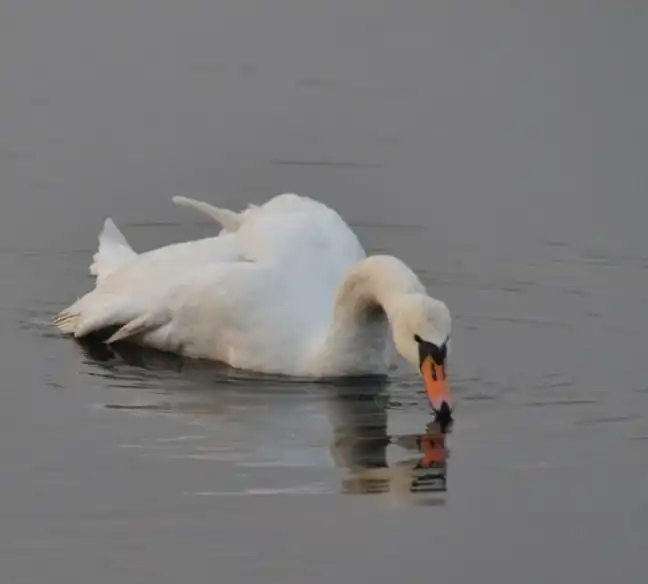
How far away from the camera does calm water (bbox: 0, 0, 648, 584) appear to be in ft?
31.8

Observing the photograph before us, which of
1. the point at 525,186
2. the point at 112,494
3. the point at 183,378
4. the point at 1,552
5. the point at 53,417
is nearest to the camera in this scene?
the point at 1,552

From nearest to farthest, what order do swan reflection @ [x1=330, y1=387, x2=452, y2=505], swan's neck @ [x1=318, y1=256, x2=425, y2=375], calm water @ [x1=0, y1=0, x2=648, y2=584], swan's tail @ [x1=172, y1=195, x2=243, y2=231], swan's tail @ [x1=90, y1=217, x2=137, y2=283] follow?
calm water @ [x1=0, y1=0, x2=648, y2=584] < swan reflection @ [x1=330, y1=387, x2=452, y2=505] < swan's neck @ [x1=318, y1=256, x2=425, y2=375] < swan's tail @ [x1=172, y1=195, x2=243, y2=231] < swan's tail @ [x1=90, y1=217, x2=137, y2=283]

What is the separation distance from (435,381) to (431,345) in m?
0.19

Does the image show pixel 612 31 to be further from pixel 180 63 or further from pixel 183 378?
pixel 183 378

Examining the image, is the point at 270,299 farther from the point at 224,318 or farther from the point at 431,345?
the point at 431,345

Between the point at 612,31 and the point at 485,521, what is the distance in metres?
11.1

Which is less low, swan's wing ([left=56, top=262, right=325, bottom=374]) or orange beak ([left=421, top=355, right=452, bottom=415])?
swan's wing ([left=56, top=262, right=325, bottom=374])

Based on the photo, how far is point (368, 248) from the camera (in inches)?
606

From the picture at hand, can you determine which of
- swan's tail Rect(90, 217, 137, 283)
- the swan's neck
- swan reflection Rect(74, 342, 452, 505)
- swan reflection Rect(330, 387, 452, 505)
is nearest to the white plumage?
the swan's neck

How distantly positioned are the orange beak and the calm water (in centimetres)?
21

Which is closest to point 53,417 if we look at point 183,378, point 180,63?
point 183,378

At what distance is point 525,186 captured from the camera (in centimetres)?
1653

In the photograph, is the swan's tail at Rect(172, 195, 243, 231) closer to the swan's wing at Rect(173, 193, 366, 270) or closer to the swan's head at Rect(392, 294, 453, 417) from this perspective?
the swan's wing at Rect(173, 193, 366, 270)

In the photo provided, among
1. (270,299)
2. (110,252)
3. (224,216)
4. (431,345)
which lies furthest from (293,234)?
(431,345)
